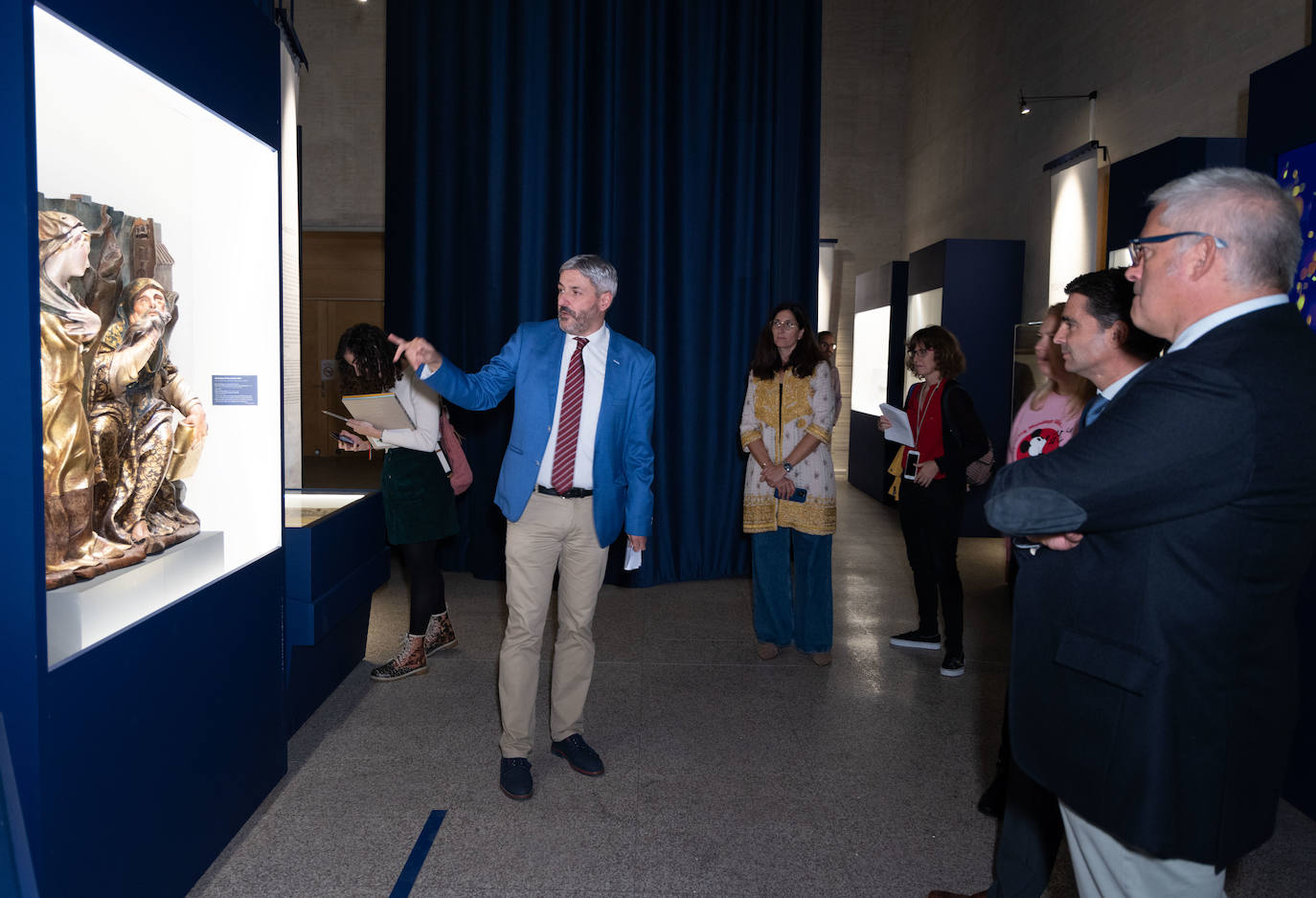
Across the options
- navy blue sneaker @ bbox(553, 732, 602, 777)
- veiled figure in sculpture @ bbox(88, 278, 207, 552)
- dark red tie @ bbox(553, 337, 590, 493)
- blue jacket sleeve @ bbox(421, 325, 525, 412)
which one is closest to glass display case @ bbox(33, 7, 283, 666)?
veiled figure in sculpture @ bbox(88, 278, 207, 552)

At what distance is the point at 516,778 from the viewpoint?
9.42 ft

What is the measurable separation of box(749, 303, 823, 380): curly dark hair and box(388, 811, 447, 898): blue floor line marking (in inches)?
89.8

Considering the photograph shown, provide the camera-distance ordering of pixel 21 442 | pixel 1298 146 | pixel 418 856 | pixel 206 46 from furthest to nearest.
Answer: pixel 1298 146
pixel 418 856
pixel 206 46
pixel 21 442

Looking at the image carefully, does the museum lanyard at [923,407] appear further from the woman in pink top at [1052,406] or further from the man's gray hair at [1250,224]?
the man's gray hair at [1250,224]

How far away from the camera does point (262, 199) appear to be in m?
2.77

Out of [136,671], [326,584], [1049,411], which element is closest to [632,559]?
[326,584]

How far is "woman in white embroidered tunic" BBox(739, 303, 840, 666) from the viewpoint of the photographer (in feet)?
13.4

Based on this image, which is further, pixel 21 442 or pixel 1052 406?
pixel 1052 406

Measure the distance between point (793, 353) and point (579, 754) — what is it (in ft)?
6.39

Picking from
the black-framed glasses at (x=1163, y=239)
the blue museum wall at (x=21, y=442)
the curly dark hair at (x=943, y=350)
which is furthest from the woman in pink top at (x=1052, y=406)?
the blue museum wall at (x=21, y=442)

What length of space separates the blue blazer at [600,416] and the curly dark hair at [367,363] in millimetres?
890

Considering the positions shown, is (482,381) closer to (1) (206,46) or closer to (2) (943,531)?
(1) (206,46)

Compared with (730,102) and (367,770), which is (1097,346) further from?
(730,102)

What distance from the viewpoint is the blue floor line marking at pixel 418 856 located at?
2.33m
